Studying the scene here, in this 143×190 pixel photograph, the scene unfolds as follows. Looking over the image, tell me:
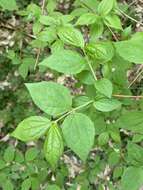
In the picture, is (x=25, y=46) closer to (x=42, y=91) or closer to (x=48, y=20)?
(x=48, y=20)

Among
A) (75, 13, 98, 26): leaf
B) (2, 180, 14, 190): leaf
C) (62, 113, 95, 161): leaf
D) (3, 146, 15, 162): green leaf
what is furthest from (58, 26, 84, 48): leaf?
(2, 180, 14, 190): leaf

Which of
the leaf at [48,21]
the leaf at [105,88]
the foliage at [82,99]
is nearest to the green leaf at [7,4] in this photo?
the foliage at [82,99]

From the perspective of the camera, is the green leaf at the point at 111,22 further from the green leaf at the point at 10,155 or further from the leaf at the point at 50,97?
the green leaf at the point at 10,155

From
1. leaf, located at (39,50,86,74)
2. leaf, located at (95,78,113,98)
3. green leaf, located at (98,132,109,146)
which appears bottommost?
green leaf, located at (98,132,109,146)

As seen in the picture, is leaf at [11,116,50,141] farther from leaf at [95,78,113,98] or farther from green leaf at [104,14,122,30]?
green leaf at [104,14,122,30]

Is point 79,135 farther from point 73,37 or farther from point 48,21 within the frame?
point 48,21

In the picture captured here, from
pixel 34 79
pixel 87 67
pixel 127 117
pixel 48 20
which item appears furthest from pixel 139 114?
pixel 34 79
